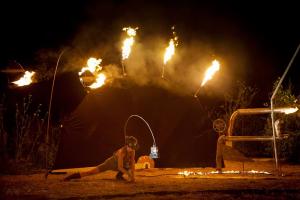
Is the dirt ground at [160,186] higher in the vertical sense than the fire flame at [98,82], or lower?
lower

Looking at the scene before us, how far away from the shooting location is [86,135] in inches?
529

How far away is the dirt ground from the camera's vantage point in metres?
8.65

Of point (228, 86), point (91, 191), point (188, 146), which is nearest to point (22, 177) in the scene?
point (91, 191)

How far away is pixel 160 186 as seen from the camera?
9828mm

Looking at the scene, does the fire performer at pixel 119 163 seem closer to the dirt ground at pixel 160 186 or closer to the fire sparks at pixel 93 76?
the dirt ground at pixel 160 186

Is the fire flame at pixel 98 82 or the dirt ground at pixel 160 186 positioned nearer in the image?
the dirt ground at pixel 160 186

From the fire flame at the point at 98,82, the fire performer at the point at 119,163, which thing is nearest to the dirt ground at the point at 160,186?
the fire performer at the point at 119,163

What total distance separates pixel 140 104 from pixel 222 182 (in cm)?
451

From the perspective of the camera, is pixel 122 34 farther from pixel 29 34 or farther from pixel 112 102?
pixel 112 102

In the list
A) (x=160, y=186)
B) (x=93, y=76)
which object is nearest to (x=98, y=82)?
(x=93, y=76)

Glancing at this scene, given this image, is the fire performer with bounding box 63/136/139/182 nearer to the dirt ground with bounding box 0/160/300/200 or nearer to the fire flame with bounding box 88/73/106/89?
the dirt ground with bounding box 0/160/300/200

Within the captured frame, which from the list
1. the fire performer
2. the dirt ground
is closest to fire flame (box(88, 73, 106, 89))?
the dirt ground

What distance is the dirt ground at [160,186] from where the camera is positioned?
8648 millimetres

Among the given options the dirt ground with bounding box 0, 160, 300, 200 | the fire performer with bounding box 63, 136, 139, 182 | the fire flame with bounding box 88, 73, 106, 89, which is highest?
the fire flame with bounding box 88, 73, 106, 89
